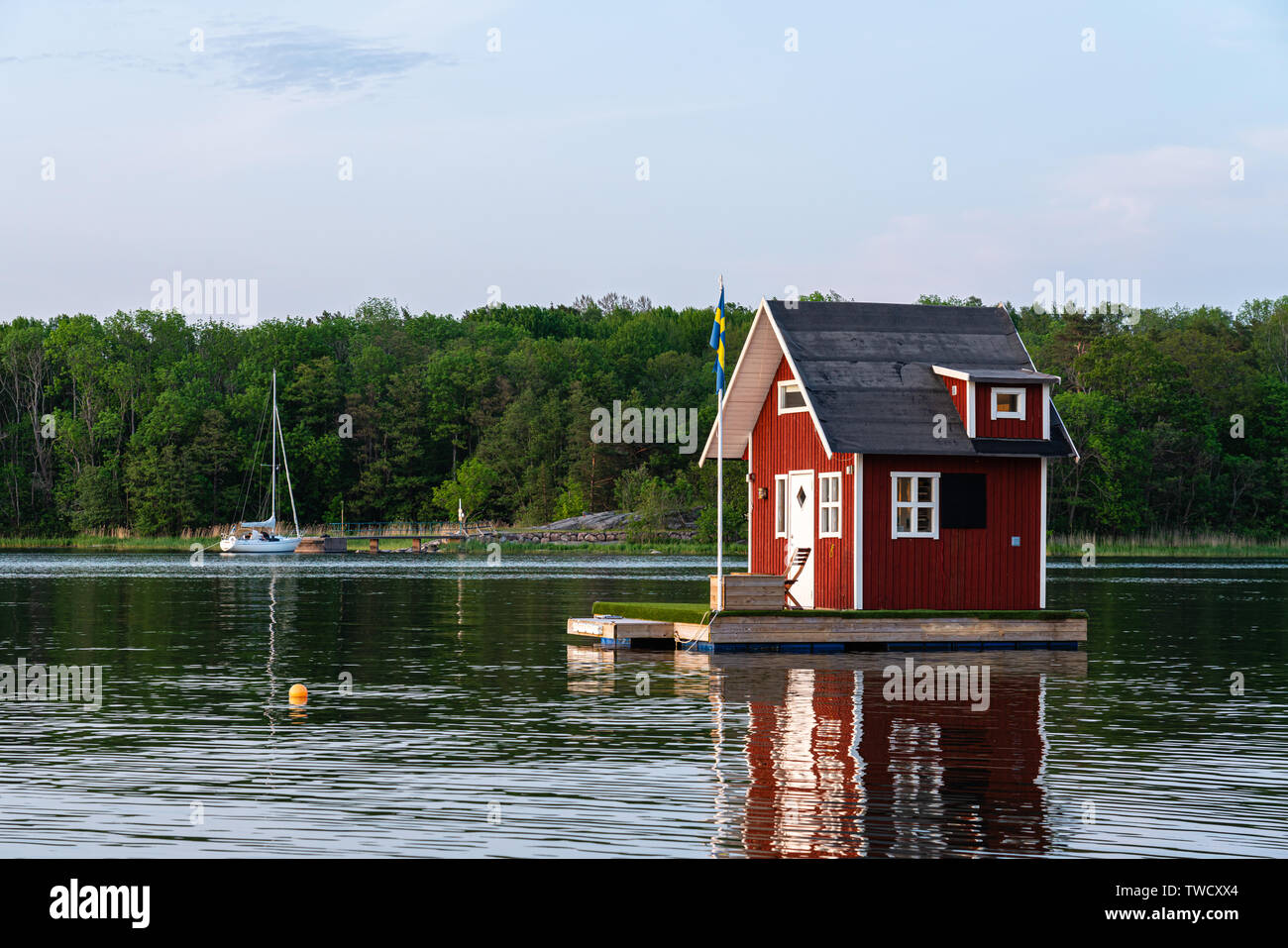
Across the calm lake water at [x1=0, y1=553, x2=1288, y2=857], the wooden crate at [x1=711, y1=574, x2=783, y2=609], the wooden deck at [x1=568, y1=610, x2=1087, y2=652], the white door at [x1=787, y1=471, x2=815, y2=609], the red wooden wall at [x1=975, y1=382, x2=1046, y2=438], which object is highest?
the red wooden wall at [x1=975, y1=382, x2=1046, y2=438]

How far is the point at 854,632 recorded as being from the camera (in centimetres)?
3488

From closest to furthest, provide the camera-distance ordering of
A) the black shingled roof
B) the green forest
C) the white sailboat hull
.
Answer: the black shingled roof < the white sailboat hull < the green forest

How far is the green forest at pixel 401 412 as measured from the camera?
130500mm

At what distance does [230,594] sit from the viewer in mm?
64875

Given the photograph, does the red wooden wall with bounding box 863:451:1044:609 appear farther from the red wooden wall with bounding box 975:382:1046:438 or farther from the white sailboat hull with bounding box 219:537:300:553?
the white sailboat hull with bounding box 219:537:300:553

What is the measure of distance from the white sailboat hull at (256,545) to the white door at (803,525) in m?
93.5

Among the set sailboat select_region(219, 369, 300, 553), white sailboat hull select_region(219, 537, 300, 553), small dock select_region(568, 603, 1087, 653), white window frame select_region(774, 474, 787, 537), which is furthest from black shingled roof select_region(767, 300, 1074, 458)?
white sailboat hull select_region(219, 537, 300, 553)

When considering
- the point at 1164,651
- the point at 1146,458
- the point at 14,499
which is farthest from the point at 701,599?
the point at 14,499

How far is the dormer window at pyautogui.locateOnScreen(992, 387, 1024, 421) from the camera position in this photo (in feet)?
121

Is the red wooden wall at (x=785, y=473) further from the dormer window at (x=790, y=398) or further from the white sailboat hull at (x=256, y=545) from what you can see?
the white sailboat hull at (x=256, y=545)

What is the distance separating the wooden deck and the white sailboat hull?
309 ft

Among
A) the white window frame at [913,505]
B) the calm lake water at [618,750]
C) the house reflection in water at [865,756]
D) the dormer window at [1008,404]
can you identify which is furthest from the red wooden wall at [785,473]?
the dormer window at [1008,404]

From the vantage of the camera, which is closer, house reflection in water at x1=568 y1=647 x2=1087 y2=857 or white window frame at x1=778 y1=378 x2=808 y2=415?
house reflection in water at x1=568 y1=647 x2=1087 y2=857
